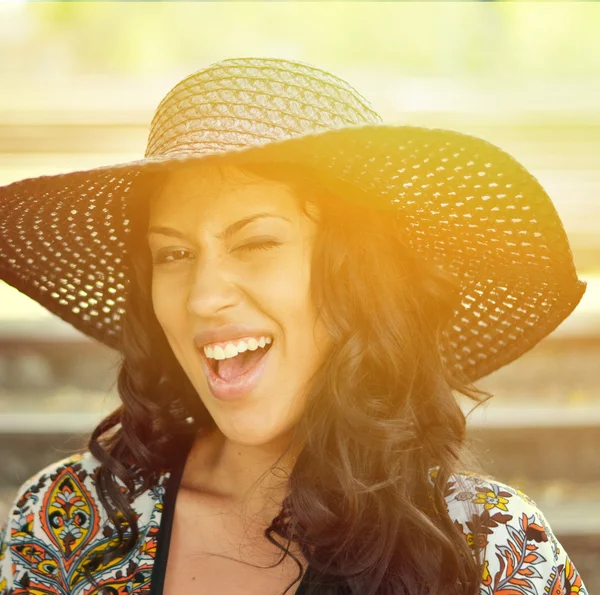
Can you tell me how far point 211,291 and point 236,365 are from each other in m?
0.18

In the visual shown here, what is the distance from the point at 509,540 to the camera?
1413mm

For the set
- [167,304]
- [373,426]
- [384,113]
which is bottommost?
[373,426]

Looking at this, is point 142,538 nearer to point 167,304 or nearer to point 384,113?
point 167,304

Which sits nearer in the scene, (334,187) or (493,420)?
(334,187)

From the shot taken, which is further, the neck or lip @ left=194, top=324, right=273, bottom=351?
the neck

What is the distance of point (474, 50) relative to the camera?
9.46 feet

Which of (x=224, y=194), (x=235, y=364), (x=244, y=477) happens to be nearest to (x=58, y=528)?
(x=244, y=477)

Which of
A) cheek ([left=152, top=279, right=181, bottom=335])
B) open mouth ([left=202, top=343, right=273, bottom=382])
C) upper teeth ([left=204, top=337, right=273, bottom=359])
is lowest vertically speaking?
open mouth ([left=202, top=343, right=273, bottom=382])

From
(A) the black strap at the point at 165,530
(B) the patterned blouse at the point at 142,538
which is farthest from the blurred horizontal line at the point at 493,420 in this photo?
(A) the black strap at the point at 165,530

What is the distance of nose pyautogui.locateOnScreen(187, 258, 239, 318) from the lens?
1.29m

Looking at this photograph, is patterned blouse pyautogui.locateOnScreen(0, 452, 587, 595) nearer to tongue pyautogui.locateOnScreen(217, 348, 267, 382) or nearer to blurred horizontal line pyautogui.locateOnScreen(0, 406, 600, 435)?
tongue pyautogui.locateOnScreen(217, 348, 267, 382)

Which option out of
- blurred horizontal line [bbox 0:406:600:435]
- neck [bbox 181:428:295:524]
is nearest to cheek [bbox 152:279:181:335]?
neck [bbox 181:428:295:524]

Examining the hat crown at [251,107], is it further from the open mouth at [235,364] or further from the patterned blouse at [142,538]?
the patterned blouse at [142,538]

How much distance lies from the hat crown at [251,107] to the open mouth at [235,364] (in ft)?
1.29
